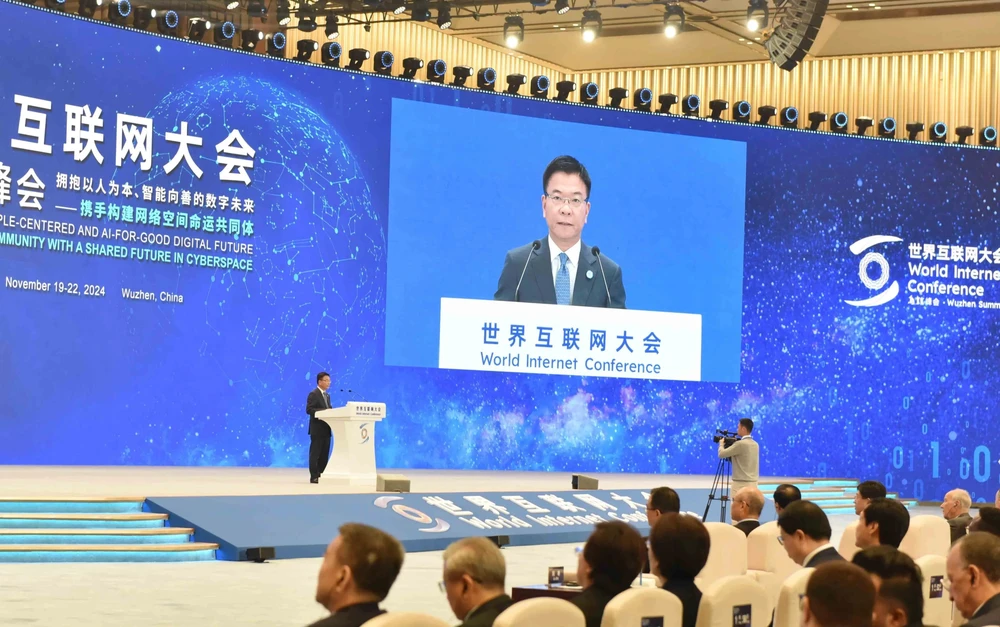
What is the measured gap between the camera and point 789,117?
1580cm

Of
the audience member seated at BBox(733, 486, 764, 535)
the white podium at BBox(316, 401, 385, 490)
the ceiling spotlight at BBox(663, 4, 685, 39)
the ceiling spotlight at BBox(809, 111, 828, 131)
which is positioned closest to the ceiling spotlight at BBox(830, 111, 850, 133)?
the ceiling spotlight at BBox(809, 111, 828, 131)

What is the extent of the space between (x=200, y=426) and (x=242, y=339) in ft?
3.21

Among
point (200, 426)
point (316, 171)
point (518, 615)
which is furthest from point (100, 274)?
point (518, 615)

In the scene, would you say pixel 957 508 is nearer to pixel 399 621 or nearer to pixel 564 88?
pixel 399 621

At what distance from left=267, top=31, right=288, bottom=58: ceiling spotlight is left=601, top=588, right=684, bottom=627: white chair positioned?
1122 centimetres

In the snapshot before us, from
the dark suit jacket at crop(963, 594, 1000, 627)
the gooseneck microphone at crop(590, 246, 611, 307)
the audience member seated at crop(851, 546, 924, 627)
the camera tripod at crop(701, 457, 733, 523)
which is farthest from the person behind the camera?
the gooseneck microphone at crop(590, 246, 611, 307)

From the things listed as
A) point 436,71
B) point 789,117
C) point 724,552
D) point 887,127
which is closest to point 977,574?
point 724,552

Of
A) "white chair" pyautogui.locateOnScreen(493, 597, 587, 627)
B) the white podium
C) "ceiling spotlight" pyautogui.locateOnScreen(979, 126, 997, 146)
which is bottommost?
the white podium

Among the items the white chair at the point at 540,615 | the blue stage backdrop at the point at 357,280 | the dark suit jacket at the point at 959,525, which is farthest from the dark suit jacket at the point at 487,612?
the blue stage backdrop at the point at 357,280

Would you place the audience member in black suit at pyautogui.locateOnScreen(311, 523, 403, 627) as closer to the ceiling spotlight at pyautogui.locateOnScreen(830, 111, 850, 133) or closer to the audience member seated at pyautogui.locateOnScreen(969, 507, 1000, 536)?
the audience member seated at pyautogui.locateOnScreen(969, 507, 1000, 536)

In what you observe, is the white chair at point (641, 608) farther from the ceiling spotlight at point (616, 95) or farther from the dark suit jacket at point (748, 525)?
the ceiling spotlight at point (616, 95)

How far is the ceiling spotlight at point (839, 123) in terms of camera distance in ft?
52.2

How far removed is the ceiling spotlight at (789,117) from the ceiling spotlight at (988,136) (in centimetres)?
252

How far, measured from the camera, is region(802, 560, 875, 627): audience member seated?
95.3 inches
